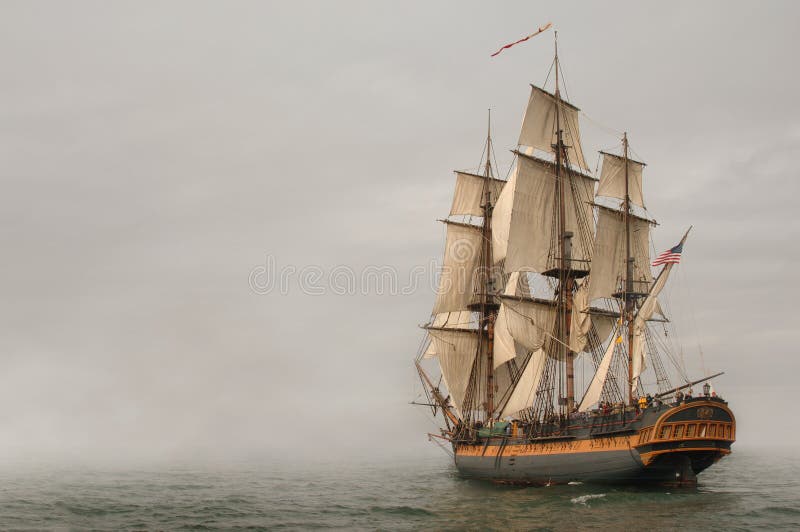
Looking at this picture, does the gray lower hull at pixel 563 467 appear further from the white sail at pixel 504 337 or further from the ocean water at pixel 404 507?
the white sail at pixel 504 337

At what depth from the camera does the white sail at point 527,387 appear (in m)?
63.7

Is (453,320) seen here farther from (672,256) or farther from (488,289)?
(672,256)

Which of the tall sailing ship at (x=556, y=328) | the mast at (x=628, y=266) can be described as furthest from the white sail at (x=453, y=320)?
the mast at (x=628, y=266)

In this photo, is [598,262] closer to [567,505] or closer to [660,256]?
[660,256]

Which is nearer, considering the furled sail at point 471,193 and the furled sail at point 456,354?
the furled sail at point 456,354

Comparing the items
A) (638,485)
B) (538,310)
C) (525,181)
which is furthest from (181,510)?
(525,181)

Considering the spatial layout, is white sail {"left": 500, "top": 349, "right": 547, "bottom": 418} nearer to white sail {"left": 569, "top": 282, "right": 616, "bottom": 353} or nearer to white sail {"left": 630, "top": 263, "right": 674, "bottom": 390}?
white sail {"left": 569, "top": 282, "right": 616, "bottom": 353}

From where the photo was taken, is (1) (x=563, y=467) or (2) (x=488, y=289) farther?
(2) (x=488, y=289)

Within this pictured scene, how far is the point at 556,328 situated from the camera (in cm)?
6794

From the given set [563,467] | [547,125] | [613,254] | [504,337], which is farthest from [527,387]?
[547,125]

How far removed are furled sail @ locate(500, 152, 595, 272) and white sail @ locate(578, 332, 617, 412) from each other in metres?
12.9

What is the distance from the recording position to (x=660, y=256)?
5594 cm

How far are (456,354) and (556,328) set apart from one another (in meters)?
12.4

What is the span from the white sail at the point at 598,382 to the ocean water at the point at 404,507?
7.75 meters
